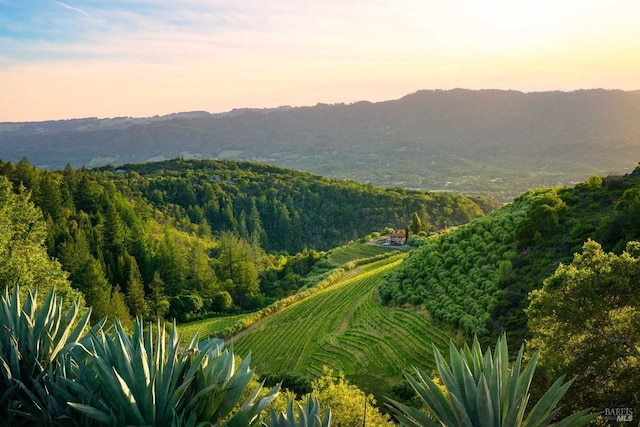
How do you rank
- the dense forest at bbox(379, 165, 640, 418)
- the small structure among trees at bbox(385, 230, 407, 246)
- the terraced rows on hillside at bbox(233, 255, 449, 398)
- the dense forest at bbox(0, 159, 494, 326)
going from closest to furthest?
1. the dense forest at bbox(379, 165, 640, 418)
2. the terraced rows on hillside at bbox(233, 255, 449, 398)
3. the dense forest at bbox(0, 159, 494, 326)
4. the small structure among trees at bbox(385, 230, 407, 246)

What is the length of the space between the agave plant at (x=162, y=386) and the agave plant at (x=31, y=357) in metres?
0.95

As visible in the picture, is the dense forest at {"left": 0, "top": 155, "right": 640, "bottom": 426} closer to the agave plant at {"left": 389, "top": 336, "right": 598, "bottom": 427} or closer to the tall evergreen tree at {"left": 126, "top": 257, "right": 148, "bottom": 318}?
the agave plant at {"left": 389, "top": 336, "right": 598, "bottom": 427}

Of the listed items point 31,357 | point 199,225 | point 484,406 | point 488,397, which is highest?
point 488,397

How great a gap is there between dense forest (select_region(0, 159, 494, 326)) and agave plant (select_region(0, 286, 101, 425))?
30.8 meters

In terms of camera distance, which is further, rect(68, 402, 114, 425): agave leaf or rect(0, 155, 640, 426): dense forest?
rect(0, 155, 640, 426): dense forest

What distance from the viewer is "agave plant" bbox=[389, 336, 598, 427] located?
5.52 meters

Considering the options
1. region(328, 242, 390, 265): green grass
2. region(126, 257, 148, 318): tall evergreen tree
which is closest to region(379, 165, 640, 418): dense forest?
region(126, 257, 148, 318): tall evergreen tree

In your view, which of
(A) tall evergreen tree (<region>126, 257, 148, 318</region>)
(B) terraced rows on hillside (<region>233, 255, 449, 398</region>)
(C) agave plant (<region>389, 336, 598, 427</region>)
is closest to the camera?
(C) agave plant (<region>389, 336, 598, 427</region>)

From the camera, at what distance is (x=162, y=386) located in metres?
6.19

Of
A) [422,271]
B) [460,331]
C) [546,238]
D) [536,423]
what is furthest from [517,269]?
[536,423]

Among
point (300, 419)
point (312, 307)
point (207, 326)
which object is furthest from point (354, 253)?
point (300, 419)

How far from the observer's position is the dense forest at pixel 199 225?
48.2m

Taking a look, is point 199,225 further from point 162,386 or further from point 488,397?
point 488,397

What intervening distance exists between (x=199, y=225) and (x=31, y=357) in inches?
3956
